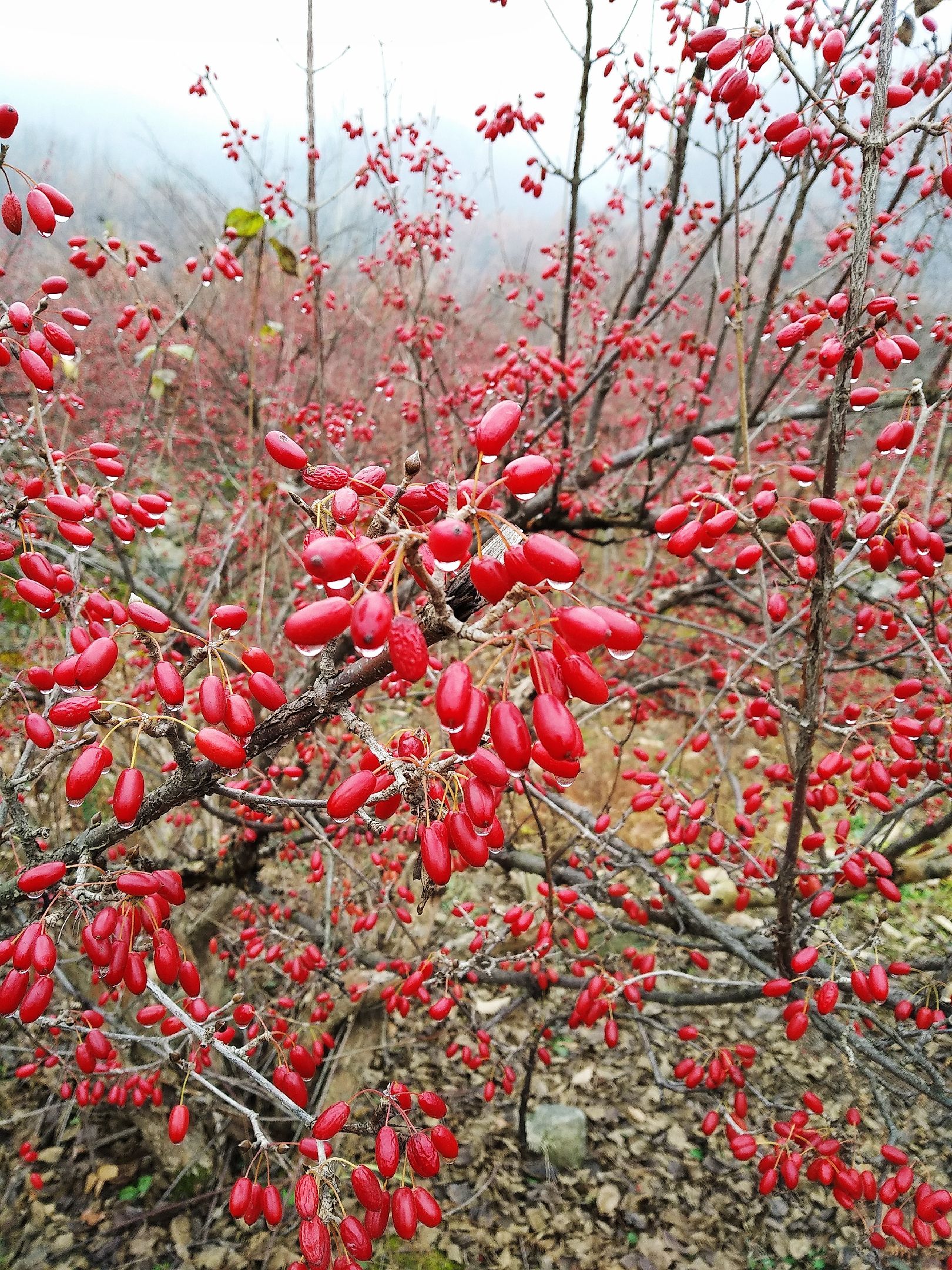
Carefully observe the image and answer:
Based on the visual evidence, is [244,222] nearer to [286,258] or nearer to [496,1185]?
[286,258]

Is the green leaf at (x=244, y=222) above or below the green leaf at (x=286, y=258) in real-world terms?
above

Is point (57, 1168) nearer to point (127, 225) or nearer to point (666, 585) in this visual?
point (666, 585)

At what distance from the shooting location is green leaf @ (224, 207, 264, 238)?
3596mm

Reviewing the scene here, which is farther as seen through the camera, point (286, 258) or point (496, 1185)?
point (286, 258)

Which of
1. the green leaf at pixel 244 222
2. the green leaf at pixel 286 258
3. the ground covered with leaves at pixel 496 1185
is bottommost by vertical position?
the ground covered with leaves at pixel 496 1185

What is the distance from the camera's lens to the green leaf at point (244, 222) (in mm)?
3596

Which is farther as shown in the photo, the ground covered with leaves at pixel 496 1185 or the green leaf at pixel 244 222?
the green leaf at pixel 244 222

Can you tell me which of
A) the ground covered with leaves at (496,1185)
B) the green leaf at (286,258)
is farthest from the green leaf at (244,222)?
the ground covered with leaves at (496,1185)

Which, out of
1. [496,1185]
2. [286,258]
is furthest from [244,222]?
[496,1185]

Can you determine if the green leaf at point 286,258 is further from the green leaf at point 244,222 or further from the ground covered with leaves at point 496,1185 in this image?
the ground covered with leaves at point 496,1185

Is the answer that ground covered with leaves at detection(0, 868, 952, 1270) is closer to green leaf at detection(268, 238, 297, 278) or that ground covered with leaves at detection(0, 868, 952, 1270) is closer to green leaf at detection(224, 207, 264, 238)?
green leaf at detection(268, 238, 297, 278)

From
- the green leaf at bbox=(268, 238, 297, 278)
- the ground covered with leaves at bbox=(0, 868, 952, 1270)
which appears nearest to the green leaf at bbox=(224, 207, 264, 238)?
the green leaf at bbox=(268, 238, 297, 278)

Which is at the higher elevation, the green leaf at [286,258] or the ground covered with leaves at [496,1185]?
the green leaf at [286,258]

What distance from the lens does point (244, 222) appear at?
3633mm
